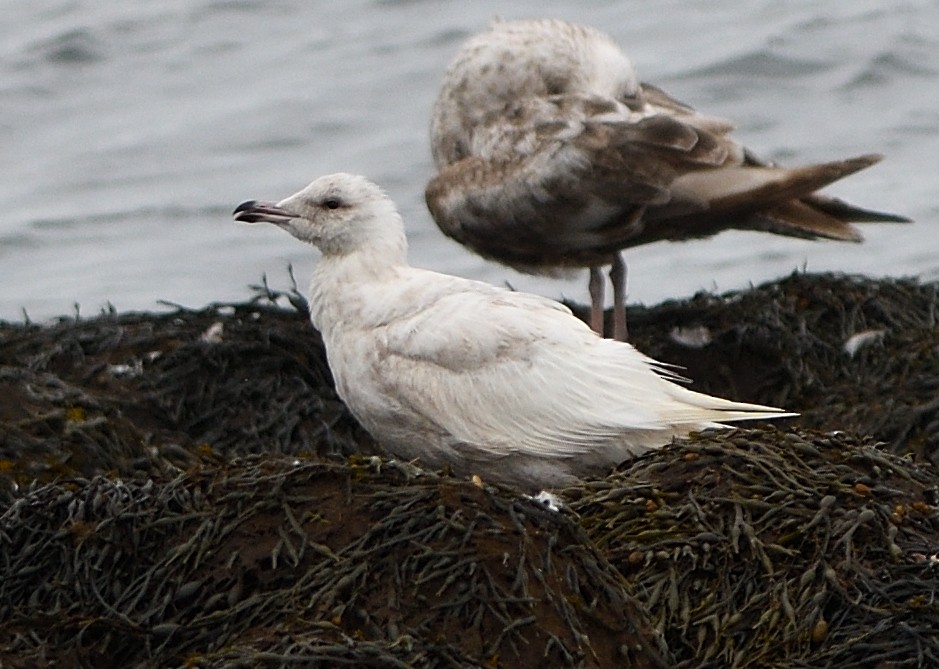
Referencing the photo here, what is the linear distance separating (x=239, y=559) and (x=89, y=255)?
1121cm

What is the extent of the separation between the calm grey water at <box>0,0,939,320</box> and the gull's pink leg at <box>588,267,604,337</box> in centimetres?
393

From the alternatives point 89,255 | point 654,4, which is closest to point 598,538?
point 89,255

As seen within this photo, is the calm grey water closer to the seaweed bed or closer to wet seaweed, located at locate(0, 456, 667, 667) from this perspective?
the seaweed bed

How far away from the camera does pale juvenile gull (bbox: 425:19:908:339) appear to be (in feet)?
28.9

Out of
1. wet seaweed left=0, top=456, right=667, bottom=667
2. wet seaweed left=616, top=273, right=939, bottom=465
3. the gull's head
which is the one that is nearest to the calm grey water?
wet seaweed left=616, top=273, right=939, bottom=465

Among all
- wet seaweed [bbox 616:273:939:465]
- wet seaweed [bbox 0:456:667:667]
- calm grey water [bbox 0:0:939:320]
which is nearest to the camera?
wet seaweed [bbox 0:456:667:667]

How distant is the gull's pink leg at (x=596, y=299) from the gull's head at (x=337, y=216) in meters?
1.90

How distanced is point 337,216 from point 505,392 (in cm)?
123

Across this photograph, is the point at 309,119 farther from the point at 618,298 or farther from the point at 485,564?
the point at 485,564

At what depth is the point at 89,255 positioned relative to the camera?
15805 millimetres

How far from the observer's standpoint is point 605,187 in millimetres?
8805

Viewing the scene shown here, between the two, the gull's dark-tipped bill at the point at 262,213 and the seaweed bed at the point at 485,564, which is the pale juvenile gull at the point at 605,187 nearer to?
the gull's dark-tipped bill at the point at 262,213

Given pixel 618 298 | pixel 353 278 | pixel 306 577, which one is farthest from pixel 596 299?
pixel 306 577

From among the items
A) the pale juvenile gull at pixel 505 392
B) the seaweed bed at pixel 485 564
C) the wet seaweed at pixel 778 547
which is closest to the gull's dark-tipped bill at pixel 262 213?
the pale juvenile gull at pixel 505 392
